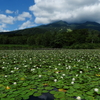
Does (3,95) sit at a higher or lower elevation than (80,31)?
lower

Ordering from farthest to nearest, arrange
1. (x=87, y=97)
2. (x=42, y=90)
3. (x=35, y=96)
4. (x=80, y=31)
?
(x=80, y=31) → (x=42, y=90) → (x=35, y=96) → (x=87, y=97)

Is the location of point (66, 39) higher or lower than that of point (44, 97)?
higher

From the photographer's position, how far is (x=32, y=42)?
3159 inches

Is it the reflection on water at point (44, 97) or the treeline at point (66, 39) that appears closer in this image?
the reflection on water at point (44, 97)

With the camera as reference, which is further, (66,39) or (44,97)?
(66,39)

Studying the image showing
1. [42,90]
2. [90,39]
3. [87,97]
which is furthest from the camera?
[90,39]

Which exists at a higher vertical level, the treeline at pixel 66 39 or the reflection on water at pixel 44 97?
the treeline at pixel 66 39

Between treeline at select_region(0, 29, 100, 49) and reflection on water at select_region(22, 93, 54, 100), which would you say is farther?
treeline at select_region(0, 29, 100, 49)

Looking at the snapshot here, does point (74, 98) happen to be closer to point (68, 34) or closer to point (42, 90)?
point (42, 90)

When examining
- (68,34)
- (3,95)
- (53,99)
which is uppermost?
(68,34)

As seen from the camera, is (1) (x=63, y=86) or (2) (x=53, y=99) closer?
(2) (x=53, y=99)

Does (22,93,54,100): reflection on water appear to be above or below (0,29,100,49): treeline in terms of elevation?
below

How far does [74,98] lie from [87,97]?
32cm

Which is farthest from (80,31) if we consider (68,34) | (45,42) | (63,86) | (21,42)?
(63,86)
